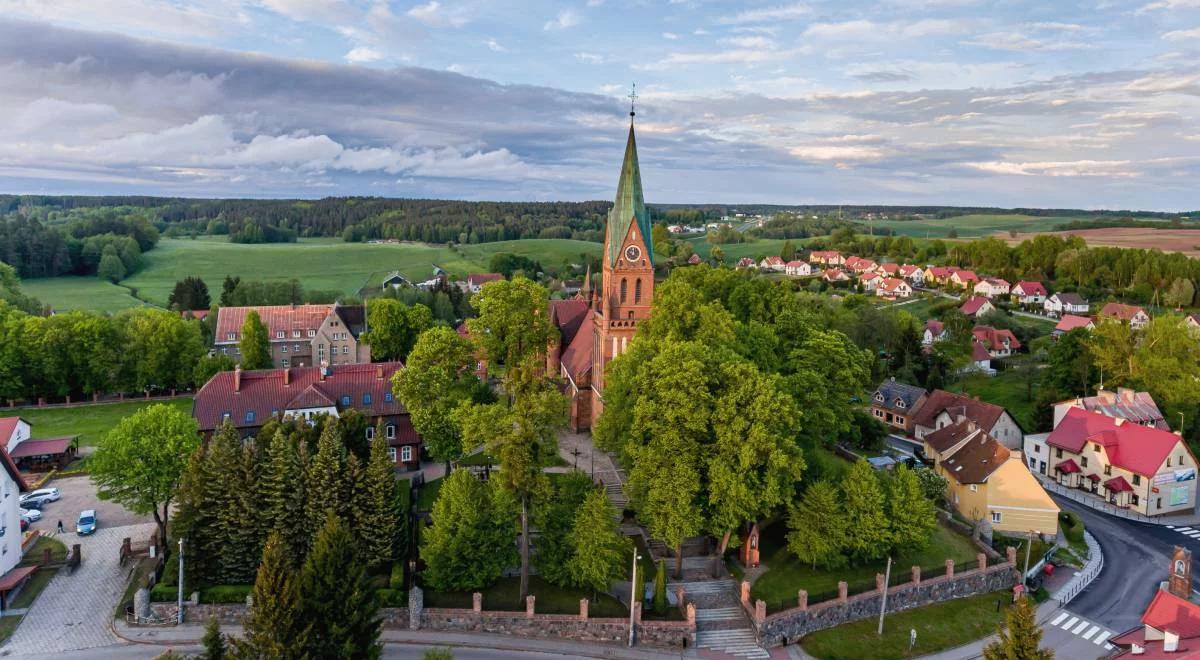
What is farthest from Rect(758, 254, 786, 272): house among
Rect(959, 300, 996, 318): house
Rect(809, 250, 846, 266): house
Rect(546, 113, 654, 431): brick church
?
Rect(546, 113, 654, 431): brick church

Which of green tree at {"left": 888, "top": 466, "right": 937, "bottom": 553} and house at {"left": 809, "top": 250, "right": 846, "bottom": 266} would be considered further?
house at {"left": 809, "top": 250, "right": 846, "bottom": 266}

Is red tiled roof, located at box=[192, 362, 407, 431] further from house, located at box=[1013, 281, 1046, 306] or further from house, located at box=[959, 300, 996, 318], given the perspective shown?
house, located at box=[1013, 281, 1046, 306]

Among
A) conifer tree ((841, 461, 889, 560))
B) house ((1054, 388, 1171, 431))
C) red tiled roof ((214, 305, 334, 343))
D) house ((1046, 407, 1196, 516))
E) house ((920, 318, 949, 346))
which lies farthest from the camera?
house ((920, 318, 949, 346))

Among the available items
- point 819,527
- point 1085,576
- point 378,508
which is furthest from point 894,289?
point 378,508

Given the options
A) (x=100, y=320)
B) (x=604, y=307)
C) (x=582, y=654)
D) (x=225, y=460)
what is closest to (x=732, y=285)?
(x=604, y=307)

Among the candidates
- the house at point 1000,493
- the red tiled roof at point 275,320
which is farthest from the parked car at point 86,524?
the house at point 1000,493

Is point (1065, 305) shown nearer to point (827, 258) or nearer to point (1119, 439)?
point (827, 258)

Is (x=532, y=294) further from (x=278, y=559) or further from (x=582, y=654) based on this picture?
(x=278, y=559)
